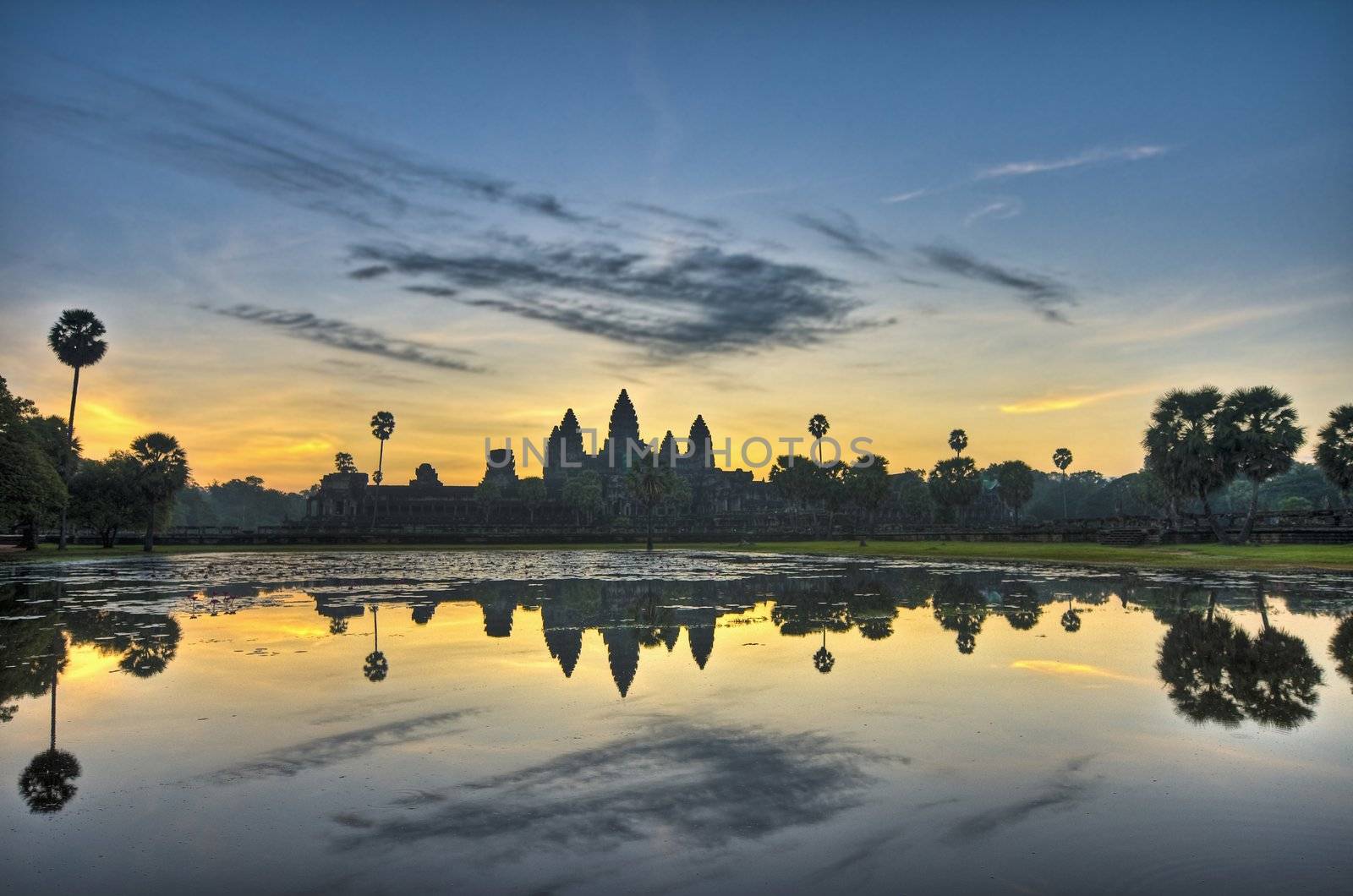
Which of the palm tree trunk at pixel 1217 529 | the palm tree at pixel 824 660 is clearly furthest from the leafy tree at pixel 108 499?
the palm tree trunk at pixel 1217 529

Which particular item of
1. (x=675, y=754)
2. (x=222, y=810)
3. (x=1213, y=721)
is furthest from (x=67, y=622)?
(x=1213, y=721)

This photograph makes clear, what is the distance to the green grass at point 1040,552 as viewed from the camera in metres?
38.2

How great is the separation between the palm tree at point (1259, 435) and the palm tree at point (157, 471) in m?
68.9

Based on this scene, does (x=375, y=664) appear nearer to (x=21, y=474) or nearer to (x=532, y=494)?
(x=21, y=474)

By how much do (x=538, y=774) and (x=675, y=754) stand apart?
143cm

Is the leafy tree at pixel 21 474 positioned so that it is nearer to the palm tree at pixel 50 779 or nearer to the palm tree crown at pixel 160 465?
the palm tree crown at pixel 160 465

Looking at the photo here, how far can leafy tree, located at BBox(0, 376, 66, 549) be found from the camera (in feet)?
158

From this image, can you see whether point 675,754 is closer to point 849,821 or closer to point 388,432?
point 849,821

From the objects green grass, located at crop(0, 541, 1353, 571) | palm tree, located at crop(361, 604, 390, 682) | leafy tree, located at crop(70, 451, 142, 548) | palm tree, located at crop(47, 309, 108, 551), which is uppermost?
palm tree, located at crop(47, 309, 108, 551)

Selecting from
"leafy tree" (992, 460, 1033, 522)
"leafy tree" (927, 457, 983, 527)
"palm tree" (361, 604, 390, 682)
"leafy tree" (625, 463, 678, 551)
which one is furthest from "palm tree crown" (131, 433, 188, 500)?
"leafy tree" (992, 460, 1033, 522)

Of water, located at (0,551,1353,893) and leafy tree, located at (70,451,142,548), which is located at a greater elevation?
leafy tree, located at (70,451,142,548)

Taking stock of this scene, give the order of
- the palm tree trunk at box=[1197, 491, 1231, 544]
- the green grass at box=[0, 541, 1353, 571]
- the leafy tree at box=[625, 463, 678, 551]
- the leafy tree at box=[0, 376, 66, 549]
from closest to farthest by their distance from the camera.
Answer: the green grass at box=[0, 541, 1353, 571], the leafy tree at box=[0, 376, 66, 549], the palm tree trunk at box=[1197, 491, 1231, 544], the leafy tree at box=[625, 463, 678, 551]

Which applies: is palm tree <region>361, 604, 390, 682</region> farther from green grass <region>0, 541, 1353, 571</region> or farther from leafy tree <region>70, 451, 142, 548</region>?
leafy tree <region>70, 451, 142, 548</region>

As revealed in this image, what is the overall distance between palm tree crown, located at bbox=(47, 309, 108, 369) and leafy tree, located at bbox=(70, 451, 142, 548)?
10053 mm
